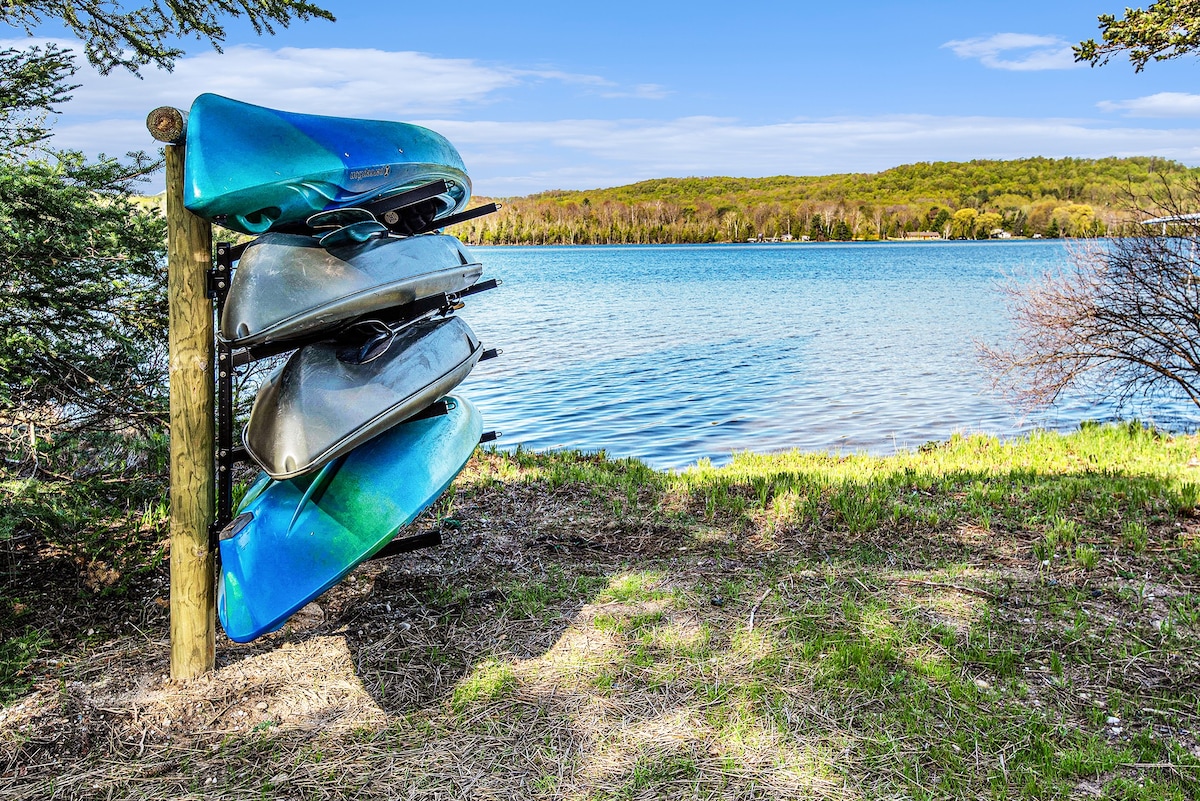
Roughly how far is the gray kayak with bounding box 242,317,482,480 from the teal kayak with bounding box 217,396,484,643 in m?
0.19

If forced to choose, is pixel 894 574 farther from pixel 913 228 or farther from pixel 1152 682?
pixel 913 228

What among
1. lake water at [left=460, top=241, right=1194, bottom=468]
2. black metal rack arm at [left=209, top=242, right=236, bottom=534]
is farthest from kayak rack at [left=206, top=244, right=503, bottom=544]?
lake water at [left=460, top=241, right=1194, bottom=468]

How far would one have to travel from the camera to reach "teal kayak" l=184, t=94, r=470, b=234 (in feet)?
11.3

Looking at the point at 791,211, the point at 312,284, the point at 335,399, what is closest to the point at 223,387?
the point at 335,399

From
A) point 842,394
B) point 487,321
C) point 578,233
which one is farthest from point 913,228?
point 842,394

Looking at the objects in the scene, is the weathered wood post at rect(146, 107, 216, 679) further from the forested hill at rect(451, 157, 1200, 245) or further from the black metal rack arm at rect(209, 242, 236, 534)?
the forested hill at rect(451, 157, 1200, 245)

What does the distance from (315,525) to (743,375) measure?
55.4 feet

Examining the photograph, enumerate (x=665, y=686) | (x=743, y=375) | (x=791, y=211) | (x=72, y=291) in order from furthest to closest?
(x=791, y=211)
(x=743, y=375)
(x=72, y=291)
(x=665, y=686)

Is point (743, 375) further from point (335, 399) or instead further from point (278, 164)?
point (278, 164)

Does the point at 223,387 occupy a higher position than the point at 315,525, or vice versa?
the point at 223,387

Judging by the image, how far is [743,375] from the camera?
65.2 feet

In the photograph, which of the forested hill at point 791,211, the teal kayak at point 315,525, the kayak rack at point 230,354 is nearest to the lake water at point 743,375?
the kayak rack at point 230,354

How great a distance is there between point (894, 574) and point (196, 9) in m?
5.88

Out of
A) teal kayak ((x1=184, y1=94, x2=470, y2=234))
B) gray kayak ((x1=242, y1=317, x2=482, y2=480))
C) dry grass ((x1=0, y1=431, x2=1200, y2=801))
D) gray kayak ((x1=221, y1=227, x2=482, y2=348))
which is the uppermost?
teal kayak ((x1=184, y1=94, x2=470, y2=234))
